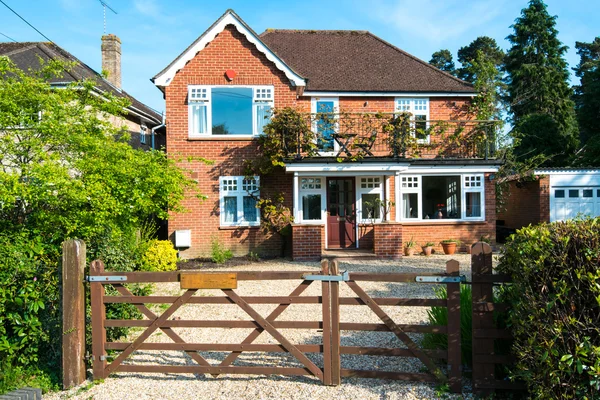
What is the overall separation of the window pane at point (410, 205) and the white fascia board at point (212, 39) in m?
5.32

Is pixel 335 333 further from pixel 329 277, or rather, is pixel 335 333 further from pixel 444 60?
pixel 444 60

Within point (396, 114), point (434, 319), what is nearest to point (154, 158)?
point (434, 319)

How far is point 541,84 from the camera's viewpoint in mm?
27828

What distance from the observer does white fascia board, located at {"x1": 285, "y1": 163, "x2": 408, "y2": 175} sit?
13.8 metres

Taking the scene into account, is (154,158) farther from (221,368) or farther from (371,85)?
(371,85)

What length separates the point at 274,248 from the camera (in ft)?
49.2

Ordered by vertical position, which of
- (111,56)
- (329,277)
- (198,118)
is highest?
(111,56)

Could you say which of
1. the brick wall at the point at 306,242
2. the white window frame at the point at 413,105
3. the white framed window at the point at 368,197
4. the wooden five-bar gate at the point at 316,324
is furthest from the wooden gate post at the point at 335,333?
the white window frame at the point at 413,105

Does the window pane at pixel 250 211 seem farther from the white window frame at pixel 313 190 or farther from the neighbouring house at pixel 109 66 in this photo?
the neighbouring house at pixel 109 66

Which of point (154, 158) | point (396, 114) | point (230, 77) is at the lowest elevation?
point (154, 158)

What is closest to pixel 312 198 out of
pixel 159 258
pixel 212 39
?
pixel 159 258

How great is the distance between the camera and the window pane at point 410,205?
15.9m

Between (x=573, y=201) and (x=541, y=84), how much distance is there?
12.5 m

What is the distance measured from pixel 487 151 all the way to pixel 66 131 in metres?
13.0
